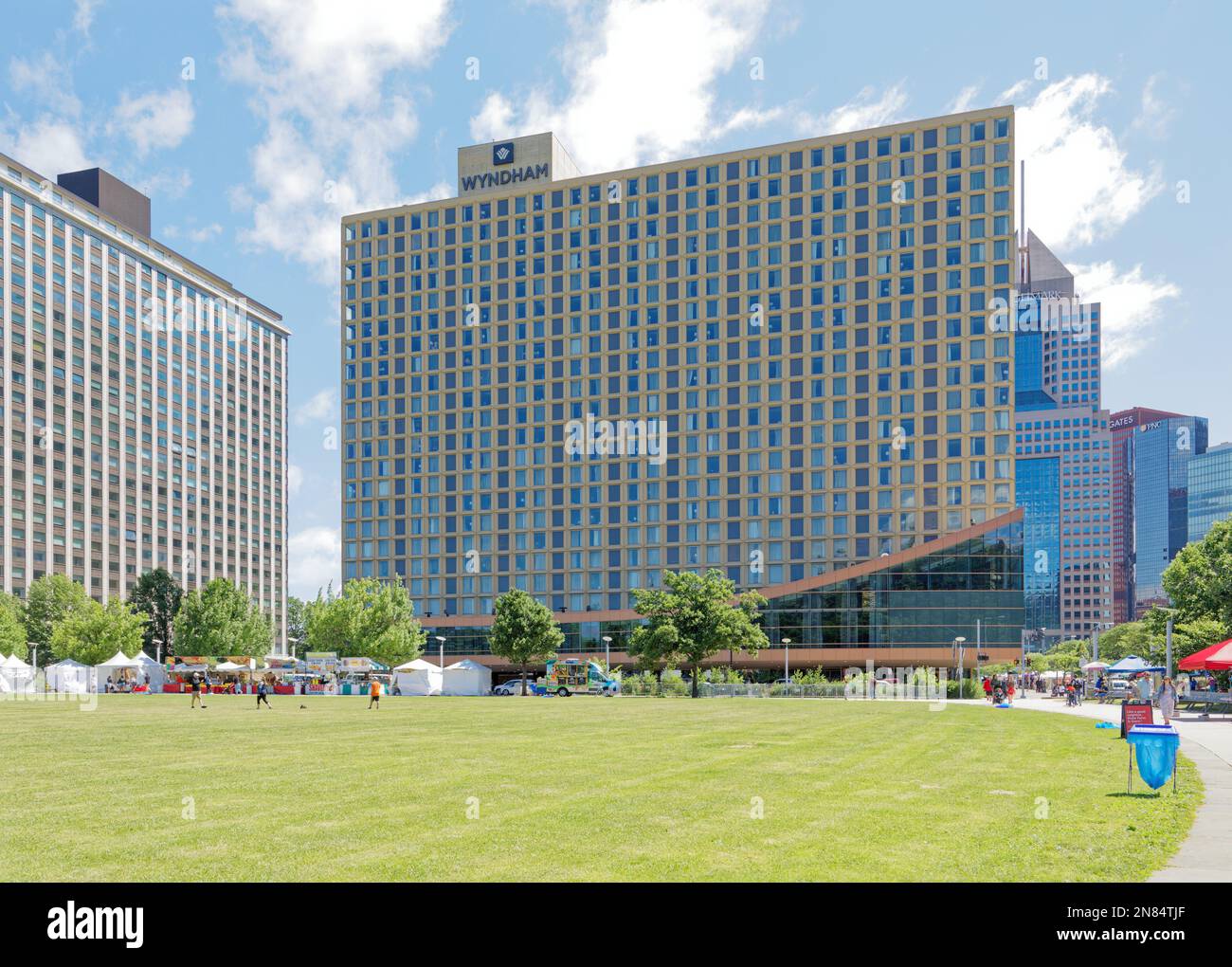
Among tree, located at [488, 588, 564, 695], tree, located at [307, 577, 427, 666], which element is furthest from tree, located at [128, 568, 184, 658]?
tree, located at [488, 588, 564, 695]

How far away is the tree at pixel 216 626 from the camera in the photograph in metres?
112

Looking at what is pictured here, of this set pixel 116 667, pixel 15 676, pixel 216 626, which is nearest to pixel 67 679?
pixel 15 676

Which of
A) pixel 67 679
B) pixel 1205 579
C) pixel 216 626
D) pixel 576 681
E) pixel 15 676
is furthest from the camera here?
pixel 216 626

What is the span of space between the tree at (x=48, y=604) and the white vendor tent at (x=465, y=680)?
2117 inches

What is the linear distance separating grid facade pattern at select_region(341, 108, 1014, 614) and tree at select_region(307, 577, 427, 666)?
113ft

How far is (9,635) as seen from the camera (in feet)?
332

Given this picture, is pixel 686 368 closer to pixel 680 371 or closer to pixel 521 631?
pixel 680 371

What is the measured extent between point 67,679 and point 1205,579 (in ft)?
260

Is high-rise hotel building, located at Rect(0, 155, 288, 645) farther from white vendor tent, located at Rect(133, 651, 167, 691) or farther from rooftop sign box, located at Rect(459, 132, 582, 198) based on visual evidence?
white vendor tent, located at Rect(133, 651, 167, 691)

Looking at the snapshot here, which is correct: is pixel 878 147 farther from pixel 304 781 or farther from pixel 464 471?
pixel 304 781

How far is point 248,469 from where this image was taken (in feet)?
603

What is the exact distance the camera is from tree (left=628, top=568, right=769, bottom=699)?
72.2 meters

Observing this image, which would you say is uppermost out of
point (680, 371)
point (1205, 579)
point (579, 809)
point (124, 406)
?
point (680, 371)
